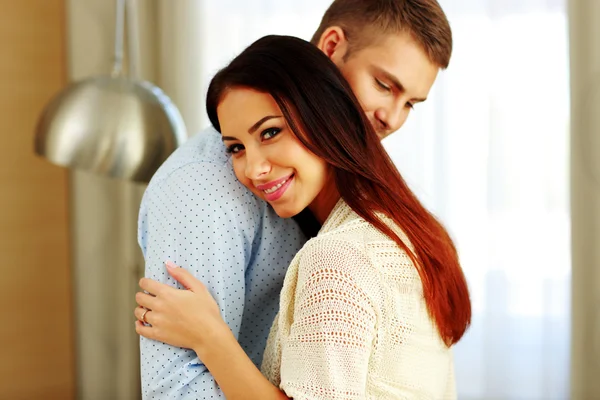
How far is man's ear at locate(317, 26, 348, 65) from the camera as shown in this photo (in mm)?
1573

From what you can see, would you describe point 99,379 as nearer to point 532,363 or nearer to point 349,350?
point 532,363

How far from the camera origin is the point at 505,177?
2.45 meters

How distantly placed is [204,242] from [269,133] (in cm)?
21

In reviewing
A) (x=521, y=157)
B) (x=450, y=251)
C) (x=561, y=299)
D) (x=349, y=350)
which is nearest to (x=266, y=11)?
(x=521, y=157)

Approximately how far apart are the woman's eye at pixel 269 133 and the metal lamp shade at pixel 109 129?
2.51 feet

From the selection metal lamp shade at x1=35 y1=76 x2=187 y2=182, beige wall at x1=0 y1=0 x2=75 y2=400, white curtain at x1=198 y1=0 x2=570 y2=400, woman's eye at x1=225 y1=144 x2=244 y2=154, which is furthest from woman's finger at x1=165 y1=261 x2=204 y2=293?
beige wall at x1=0 y1=0 x2=75 y2=400

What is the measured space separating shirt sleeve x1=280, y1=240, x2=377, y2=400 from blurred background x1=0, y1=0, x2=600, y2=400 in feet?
4.64

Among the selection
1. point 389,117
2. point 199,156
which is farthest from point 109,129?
point 389,117

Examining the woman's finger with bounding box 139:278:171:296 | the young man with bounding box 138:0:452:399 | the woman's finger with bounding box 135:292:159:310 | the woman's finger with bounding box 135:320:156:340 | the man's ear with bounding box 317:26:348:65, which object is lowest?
the woman's finger with bounding box 135:320:156:340

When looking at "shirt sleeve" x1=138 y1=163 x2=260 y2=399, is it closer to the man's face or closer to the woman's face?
the woman's face

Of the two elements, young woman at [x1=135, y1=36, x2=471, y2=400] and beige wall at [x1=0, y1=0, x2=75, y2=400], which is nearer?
young woman at [x1=135, y1=36, x2=471, y2=400]

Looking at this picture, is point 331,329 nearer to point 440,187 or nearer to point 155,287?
point 155,287

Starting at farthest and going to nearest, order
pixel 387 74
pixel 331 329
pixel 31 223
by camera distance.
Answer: pixel 31 223 → pixel 387 74 → pixel 331 329

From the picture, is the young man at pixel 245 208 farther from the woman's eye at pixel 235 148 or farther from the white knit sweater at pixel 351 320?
the white knit sweater at pixel 351 320
